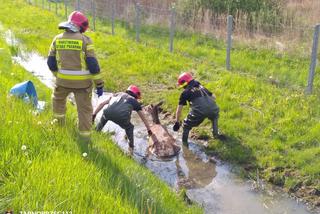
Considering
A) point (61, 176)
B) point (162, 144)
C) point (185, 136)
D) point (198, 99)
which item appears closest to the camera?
point (61, 176)

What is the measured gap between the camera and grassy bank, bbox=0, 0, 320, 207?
6762mm

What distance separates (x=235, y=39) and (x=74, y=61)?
8.38 m

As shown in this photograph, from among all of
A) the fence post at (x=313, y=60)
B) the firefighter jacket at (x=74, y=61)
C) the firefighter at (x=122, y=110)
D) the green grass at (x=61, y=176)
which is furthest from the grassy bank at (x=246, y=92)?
the firefighter jacket at (x=74, y=61)

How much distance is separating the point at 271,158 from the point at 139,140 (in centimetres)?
237

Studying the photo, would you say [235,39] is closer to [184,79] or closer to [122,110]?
[184,79]

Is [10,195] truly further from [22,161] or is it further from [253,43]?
[253,43]

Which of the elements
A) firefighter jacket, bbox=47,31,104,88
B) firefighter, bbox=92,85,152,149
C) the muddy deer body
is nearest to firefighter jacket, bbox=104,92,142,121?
firefighter, bbox=92,85,152,149

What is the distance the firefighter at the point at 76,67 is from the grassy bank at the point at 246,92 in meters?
2.58

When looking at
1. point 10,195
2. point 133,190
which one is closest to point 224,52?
point 133,190

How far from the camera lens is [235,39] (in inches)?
515

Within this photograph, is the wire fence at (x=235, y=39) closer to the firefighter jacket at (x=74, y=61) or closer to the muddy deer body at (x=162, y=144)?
the muddy deer body at (x=162, y=144)

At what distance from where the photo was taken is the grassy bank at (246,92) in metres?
6.76

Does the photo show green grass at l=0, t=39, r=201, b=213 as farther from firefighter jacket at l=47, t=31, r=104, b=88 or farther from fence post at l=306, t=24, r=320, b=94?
fence post at l=306, t=24, r=320, b=94

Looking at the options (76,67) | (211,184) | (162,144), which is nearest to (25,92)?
(76,67)
